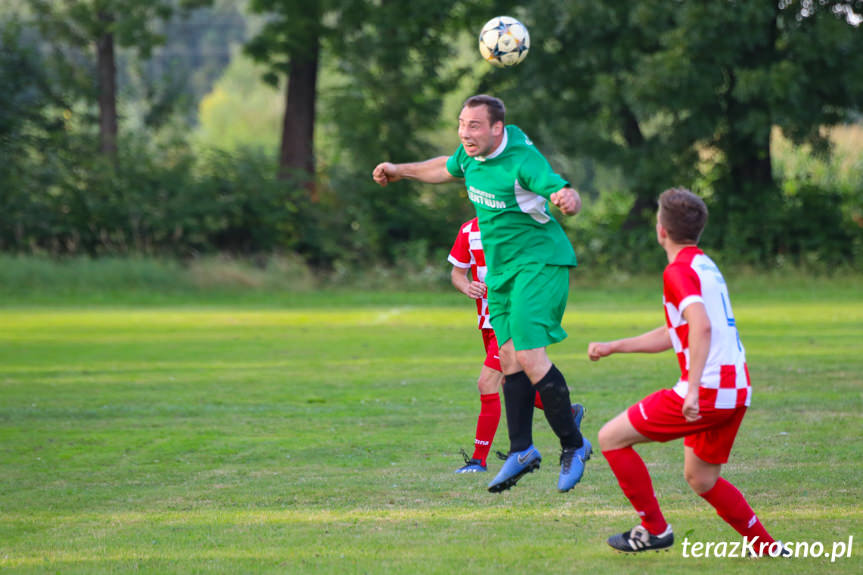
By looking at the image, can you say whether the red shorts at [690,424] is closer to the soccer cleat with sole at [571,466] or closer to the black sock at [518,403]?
the soccer cleat with sole at [571,466]

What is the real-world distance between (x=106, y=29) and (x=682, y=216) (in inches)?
1132

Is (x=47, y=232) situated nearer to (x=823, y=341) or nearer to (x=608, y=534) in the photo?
→ (x=823, y=341)

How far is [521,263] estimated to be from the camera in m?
6.15

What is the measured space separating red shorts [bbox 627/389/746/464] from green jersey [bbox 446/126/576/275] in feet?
4.94

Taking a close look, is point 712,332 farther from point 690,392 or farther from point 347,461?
point 347,461

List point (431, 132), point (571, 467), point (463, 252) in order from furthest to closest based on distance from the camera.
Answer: point (431, 132) < point (463, 252) < point (571, 467)

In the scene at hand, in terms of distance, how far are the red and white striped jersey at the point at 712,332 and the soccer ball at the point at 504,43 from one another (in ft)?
14.0

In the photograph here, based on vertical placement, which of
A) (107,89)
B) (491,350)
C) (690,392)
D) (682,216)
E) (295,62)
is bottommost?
(491,350)

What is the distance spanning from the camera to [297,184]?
1227 inches

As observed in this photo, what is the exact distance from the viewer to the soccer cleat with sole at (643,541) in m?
4.97

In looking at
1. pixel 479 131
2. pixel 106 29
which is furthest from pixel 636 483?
pixel 106 29

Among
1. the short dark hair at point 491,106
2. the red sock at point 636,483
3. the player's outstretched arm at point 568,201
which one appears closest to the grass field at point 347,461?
the red sock at point 636,483

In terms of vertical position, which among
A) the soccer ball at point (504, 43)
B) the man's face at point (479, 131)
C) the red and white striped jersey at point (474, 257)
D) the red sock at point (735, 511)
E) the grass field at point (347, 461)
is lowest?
the grass field at point (347, 461)

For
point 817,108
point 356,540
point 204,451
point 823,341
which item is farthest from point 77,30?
point 356,540
